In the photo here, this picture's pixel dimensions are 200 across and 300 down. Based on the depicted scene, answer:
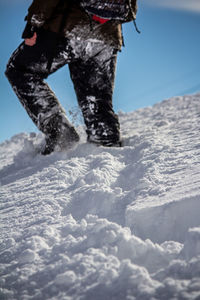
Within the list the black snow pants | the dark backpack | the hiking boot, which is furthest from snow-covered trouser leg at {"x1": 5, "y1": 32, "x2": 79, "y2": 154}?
the dark backpack

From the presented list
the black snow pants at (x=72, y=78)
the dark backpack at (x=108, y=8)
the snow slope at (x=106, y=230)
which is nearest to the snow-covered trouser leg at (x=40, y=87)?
the black snow pants at (x=72, y=78)

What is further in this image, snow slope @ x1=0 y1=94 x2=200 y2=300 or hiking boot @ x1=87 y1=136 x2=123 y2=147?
hiking boot @ x1=87 y1=136 x2=123 y2=147

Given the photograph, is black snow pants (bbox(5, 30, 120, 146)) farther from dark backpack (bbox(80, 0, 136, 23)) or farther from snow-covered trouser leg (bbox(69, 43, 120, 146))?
dark backpack (bbox(80, 0, 136, 23))

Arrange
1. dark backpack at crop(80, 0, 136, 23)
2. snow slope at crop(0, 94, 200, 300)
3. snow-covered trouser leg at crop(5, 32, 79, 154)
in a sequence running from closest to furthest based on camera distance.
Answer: snow slope at crop(0, 94, 200, 300) < dark backpack at crop(80, 0, 136, 23) < snow-covered trouser leg at crop(5, 32, 79, 154)

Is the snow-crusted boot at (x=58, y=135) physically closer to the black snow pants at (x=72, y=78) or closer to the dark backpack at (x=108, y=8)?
the black snow pants at (x=72, y=78)

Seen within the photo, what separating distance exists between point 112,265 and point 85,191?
1.60 ft

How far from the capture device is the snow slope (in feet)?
1.89

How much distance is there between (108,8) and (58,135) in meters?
0.92

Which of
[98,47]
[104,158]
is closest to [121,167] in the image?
[104,158]

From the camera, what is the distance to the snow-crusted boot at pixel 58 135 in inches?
68.4

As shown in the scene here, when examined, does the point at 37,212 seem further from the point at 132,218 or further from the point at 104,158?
the point at 104,158

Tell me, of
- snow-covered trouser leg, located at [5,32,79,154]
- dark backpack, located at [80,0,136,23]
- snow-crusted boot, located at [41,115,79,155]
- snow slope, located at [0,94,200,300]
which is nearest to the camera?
snow slope, located at [0,94,200,300]

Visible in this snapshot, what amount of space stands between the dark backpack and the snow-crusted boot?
740 millimetres

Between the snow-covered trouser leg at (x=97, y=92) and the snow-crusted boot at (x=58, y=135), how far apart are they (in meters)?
0.16
